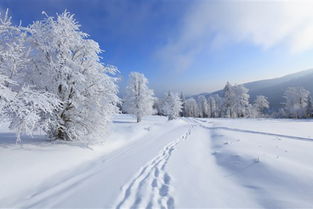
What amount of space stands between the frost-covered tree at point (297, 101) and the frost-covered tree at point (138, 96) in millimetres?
51199

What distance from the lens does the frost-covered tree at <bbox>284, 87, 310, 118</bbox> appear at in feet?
173

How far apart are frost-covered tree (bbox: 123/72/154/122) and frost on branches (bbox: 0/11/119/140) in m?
21.9

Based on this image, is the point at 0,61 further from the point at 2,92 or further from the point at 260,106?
the point at 260,106

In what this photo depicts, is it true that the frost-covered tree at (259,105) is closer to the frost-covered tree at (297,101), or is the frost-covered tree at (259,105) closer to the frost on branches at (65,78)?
the frost-covered tree at (297,101)

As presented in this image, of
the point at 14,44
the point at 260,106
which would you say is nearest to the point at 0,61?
the point at 14,44

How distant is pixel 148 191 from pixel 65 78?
8.06 m

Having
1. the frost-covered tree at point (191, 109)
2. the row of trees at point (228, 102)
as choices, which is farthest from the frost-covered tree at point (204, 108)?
the row of trees at point (228, 102)

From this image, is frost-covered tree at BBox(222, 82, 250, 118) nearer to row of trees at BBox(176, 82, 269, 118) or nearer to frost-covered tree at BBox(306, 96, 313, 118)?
row of trees at BBox(176, 82, 269, 118)

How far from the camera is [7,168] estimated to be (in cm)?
566

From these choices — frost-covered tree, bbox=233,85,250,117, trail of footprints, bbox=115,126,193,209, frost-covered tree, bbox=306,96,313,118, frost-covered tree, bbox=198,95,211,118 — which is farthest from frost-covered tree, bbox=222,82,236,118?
trail of footprints, bbox=115,126,193,209

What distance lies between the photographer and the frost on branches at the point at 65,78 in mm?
8828

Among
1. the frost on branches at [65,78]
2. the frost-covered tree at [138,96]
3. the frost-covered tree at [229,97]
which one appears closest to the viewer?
the frost on branches at [65,78]

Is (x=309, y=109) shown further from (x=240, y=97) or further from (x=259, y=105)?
(x=240, y=97)

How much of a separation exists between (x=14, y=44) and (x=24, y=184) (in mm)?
6046
